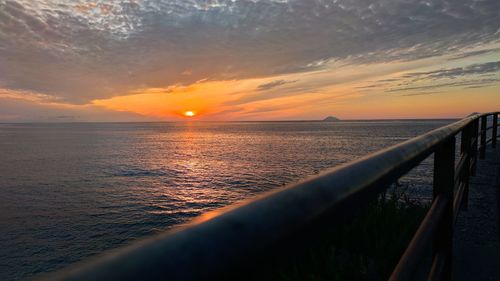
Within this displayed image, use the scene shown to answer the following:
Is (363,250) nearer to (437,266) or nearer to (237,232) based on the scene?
(437,266)

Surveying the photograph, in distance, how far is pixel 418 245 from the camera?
1.54m

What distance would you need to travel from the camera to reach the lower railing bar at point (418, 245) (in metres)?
1.32

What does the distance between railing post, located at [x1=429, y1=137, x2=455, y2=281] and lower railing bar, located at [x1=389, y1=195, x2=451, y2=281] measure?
0.39ft

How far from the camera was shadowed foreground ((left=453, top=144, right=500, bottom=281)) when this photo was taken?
12.1ft

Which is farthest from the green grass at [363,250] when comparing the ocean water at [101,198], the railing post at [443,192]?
the railing post at [443,192]

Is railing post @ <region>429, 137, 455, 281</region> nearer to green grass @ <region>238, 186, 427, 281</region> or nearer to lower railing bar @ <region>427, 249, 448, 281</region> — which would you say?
lower railing bar @ <region>427, 249, 448, 281</region>

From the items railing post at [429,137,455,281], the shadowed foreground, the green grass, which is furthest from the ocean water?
railing post at [429,137,455,281]

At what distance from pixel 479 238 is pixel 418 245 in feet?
12.1

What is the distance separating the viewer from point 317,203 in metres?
0.65

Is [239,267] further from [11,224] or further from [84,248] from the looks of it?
[11,224]

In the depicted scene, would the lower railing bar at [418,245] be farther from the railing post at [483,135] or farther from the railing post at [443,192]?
the railing post at [483,135]

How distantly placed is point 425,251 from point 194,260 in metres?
1.49

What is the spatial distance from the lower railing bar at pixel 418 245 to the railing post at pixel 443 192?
0.12m

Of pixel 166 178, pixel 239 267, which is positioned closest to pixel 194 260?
pixel 239 267
